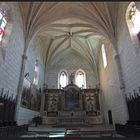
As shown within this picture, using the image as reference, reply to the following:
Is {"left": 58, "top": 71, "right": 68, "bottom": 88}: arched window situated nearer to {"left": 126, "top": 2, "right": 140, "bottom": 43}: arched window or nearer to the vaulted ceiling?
the vaulted ceiling

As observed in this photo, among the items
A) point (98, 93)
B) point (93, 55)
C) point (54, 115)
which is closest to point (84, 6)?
point (93, 55)

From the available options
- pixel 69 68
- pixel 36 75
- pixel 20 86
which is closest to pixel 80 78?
pixel 69 68

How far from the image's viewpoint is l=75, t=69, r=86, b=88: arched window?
22.9 m

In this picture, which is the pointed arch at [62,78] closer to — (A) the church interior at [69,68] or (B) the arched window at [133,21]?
(A) the church interior at [69,68]

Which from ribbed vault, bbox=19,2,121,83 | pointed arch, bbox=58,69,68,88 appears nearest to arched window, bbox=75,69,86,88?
pointed arch, bbox=58,69,68,88

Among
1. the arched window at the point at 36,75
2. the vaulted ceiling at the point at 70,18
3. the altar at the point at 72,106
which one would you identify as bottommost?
the altar at the point at 72,106

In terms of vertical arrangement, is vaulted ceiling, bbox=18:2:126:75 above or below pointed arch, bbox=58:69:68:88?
above

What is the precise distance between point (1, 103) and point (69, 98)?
12.8 metres

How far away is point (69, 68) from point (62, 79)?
7.44ft

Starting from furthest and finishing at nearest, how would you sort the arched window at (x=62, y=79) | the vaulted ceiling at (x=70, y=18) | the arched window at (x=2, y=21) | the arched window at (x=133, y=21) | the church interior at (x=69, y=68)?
the arched window at (x=62, y=79) → the vaulted ceiling at (x=70, y=18) → the arched window at (x=133, y=21) → the arched window at (x=2, y=21) → the church interior at (x=69, y=68)

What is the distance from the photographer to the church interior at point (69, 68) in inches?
370

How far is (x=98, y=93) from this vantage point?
2081 cm

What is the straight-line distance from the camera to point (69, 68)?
23594mm

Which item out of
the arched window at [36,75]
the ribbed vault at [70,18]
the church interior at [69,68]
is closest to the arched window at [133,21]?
the church interior at [69,68]
